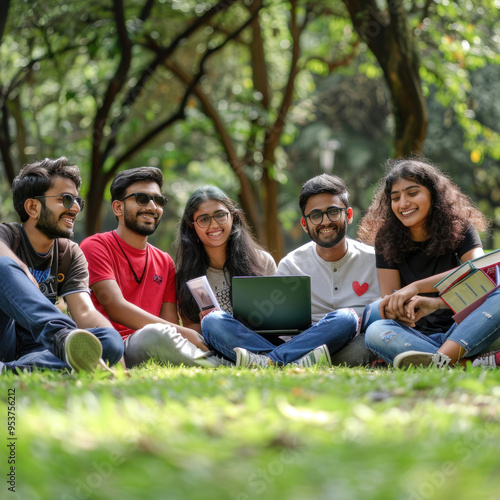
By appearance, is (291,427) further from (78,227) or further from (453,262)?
(78,227)

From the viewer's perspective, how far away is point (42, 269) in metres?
5.01

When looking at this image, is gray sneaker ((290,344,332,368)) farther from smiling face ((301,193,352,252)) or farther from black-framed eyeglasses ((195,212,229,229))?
black-framed eyeglasses ((195,212,229,229))

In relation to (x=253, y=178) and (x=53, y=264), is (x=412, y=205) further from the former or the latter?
(x=253, y=178)

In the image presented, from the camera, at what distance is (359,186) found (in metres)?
24.0

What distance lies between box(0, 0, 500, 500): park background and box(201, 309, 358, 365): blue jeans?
15.6 inches

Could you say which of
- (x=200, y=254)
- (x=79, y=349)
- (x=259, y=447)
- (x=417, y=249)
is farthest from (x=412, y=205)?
(x=259, y=447)

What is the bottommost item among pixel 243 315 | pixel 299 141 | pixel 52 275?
pixel 243 315

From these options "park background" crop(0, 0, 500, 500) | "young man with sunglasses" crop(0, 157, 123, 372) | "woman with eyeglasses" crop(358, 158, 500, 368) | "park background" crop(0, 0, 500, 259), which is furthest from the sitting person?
"park background" crop(0, 0, 500, 259)

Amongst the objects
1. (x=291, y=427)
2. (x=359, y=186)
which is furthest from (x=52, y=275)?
(x=359, y=186)

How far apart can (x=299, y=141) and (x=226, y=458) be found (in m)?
23.5

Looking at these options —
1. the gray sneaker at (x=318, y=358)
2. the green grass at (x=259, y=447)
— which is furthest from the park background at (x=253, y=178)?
the gray sneaker at (x=318, y=358)

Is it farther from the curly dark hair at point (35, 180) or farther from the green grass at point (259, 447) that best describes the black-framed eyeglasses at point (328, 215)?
the green grass at point (259, 447)

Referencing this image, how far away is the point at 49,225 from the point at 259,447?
3.37 m

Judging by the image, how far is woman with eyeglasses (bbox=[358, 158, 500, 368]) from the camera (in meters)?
4.92
